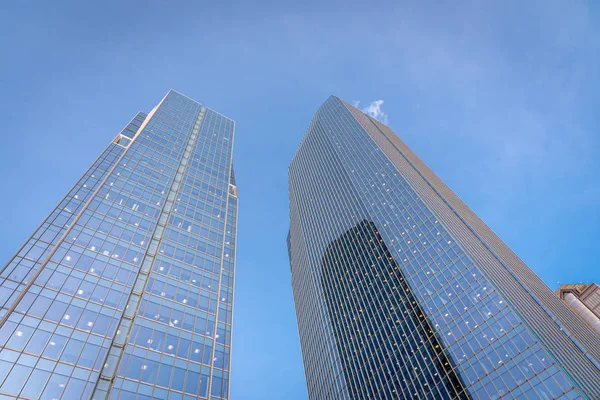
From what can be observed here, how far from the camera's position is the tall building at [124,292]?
38125mm

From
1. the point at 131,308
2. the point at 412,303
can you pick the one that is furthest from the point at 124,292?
the point at 412,303

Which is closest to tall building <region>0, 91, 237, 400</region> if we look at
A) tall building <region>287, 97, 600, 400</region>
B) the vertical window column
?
the vertical window column

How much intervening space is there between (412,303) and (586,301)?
7694 centimetres

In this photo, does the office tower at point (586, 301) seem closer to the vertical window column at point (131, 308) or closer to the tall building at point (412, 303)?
the tall building at point (412, 303)

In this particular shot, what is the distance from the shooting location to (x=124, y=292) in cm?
4834

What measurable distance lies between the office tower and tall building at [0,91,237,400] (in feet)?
336

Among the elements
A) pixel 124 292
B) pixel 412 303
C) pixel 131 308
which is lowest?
pixel 131 308

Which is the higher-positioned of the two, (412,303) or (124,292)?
(412,303)

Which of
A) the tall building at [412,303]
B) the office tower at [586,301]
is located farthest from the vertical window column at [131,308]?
the office tower at [586,301]

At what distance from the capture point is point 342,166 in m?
138

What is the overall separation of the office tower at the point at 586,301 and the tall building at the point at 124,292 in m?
103

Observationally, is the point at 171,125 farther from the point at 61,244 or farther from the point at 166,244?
the point at 61,244

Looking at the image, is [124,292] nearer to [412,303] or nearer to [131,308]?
[131,308]

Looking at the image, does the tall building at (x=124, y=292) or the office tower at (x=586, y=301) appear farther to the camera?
the office tower at (x=586, y=301)
